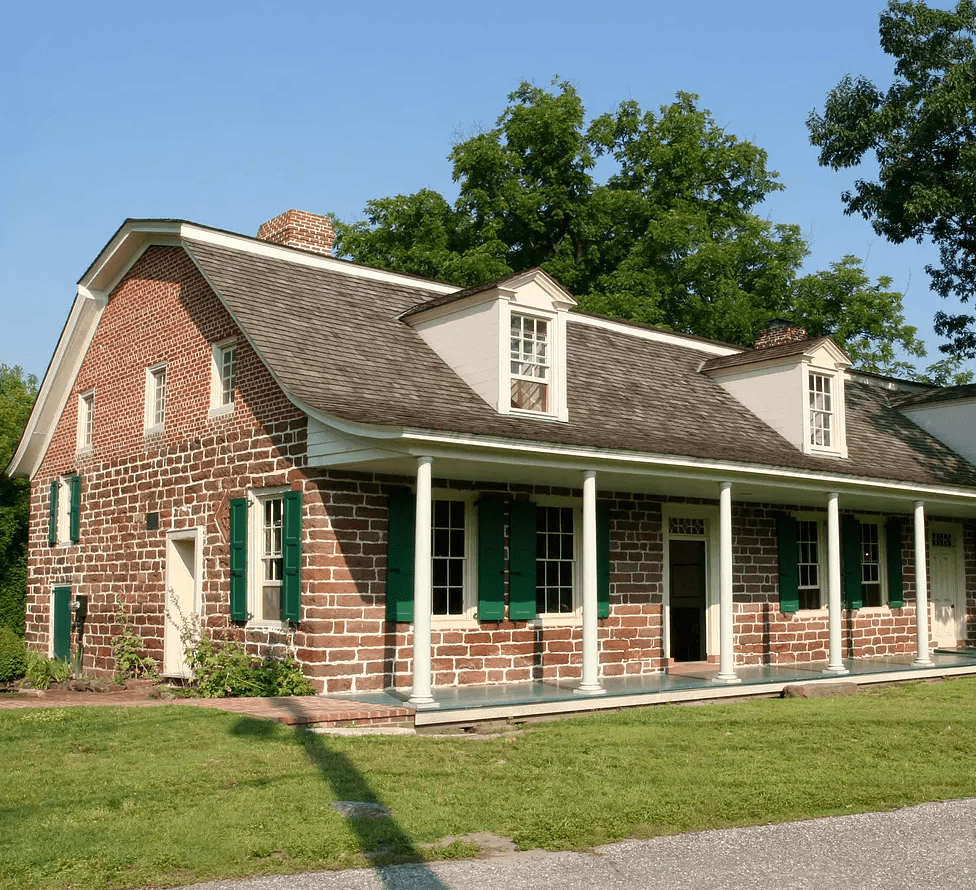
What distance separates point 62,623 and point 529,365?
9089mm

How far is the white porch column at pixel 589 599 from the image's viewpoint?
12.7 metres

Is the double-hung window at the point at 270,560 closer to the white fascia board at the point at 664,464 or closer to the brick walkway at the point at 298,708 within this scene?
the brick walkway at the point at 298,708

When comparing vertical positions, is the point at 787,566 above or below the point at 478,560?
below

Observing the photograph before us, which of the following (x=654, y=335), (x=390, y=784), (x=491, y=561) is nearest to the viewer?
(x=390, y=784)

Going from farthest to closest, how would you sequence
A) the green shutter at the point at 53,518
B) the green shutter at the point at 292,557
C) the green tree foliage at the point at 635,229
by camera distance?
1. the green tree foliage at the point at 635,229
2. the green shutter at the point at 53,518
3. the green shutter at the point at 292,557

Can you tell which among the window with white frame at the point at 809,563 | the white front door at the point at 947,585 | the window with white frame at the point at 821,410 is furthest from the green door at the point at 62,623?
the white front door at the point at 947,585

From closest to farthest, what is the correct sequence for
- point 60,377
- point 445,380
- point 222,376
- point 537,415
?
point 537,415 < point 445,380 < point 222,376 < point 60,377

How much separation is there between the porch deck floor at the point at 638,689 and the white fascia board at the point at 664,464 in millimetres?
2611

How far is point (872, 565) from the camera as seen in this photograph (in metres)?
19.7

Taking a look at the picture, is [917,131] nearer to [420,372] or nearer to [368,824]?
[420,372]

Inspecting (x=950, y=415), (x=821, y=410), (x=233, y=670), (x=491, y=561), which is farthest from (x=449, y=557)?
(x=950, y=415)

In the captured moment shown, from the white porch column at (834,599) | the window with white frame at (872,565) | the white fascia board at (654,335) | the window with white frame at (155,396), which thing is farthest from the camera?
the window with white frame at (872,565)

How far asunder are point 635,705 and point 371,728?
12.0ft

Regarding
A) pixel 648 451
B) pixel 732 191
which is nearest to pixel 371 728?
pixel 648 451
